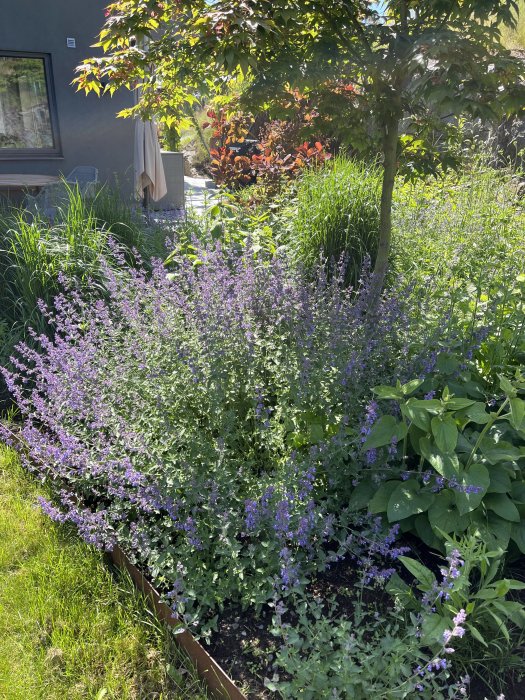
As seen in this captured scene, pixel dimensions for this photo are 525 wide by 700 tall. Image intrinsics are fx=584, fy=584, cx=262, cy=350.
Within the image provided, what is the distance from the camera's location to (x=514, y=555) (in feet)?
6.90

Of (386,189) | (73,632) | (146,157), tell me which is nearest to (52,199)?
(146,157)

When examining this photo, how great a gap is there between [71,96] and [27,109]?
0.69 metres

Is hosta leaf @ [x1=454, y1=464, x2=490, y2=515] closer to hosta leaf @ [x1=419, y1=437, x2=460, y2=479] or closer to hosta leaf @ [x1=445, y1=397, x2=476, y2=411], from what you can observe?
hosta leaf @ [x1=419, y1=437, x2=460, y2=479]

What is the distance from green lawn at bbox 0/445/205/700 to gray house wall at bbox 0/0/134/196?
604cm

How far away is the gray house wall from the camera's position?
7938mm

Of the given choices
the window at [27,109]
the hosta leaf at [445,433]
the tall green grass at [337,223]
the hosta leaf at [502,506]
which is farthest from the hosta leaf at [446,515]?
the window at [27,109]

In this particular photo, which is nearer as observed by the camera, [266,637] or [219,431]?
[266,637]

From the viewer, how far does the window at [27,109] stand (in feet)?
27.4

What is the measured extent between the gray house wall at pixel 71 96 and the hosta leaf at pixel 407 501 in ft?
21.3

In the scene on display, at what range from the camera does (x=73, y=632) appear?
2.03 metres

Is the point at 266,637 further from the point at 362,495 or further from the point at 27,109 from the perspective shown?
the point at 27,109

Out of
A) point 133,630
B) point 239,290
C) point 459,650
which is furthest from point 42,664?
point 239,290

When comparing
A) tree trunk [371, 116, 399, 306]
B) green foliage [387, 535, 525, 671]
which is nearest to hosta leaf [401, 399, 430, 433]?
green foliage [387, 535, 525, 671]

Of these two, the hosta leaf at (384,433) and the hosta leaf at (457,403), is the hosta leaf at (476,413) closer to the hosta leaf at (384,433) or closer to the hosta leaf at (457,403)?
the hosta leaf at (457,403)
